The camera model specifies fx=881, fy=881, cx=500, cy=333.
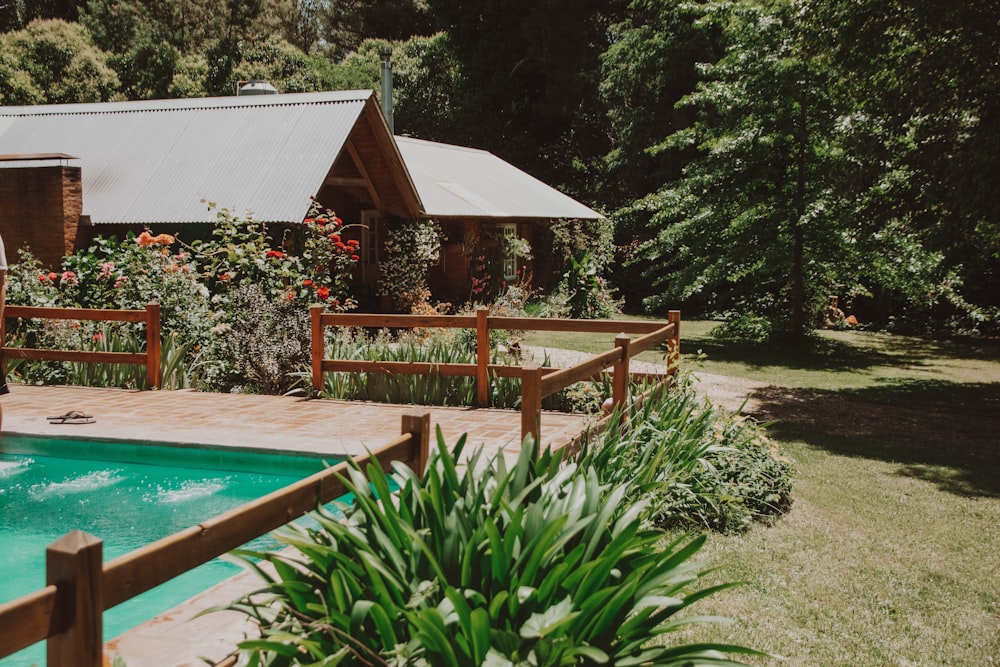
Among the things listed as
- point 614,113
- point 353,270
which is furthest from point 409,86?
point 353,270

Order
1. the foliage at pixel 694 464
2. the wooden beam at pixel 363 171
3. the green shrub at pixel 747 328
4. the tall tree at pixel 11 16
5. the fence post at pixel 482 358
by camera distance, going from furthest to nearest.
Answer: the tall tree at pixel 11 16 → the green shrub at pixel 747 328 → the wooden beam at pixel 363 171 → the fence post at pixel 482 358 → the foliage at pixel 694 464

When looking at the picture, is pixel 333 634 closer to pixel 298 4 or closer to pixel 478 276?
pixel 478 276

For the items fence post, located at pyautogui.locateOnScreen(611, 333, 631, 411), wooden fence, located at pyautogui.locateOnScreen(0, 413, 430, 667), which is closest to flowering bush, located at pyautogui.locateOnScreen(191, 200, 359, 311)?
fence post, located at pyautogui.locateOnScreen(611, 333, 631, 411)

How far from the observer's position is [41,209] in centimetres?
1512

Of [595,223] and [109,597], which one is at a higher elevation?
[595,223]

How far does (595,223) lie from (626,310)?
3.13 m

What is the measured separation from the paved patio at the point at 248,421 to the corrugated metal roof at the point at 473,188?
332 inches

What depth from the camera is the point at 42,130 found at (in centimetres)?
1830

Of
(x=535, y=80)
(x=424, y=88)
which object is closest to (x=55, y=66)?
(x=424, y=88)

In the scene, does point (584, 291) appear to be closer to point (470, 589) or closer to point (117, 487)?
point (117, 487)

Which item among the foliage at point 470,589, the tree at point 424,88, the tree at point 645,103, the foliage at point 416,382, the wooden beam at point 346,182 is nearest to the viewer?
the foliage at point 470,589

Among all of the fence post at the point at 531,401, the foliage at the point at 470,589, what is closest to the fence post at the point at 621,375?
the fence post at the point at 531,401

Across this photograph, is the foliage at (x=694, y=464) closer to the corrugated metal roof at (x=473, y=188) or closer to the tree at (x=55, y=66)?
the corrugated metal roof at (x=473, y=188)

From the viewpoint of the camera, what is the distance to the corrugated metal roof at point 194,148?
1526 cm
